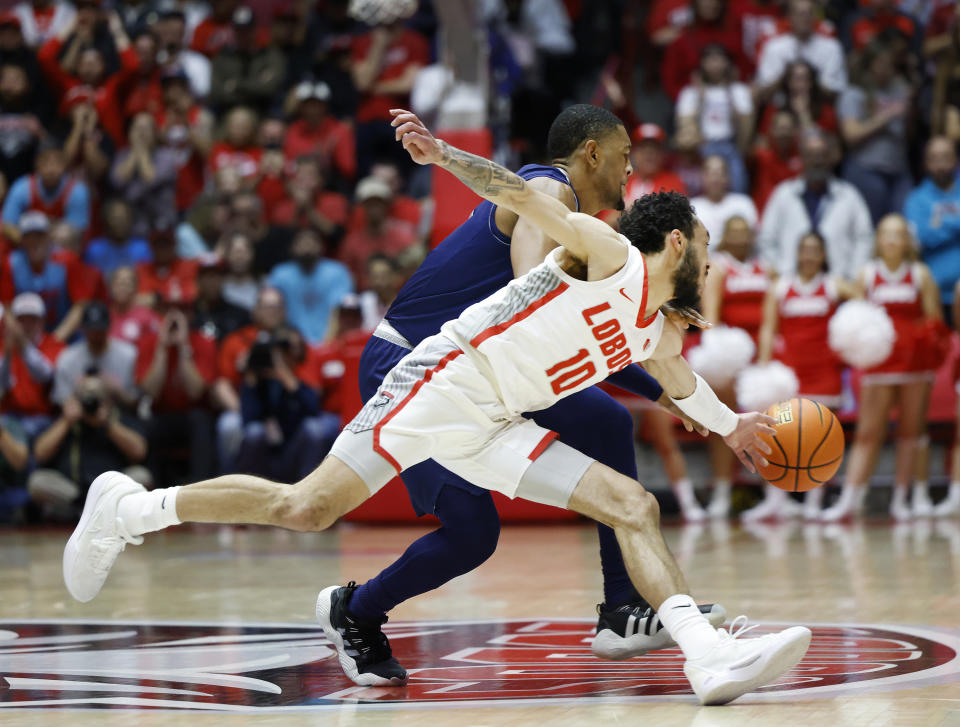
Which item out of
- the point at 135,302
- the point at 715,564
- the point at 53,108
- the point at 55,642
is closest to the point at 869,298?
the point at 715,564

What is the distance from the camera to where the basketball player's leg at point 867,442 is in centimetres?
1022

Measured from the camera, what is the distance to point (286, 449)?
34.8 ft

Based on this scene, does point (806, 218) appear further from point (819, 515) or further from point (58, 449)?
point (58, 449)

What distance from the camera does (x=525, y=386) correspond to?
4160 millimetres

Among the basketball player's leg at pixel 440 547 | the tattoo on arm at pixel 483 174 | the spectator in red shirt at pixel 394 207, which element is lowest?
the basketball player's leg at pixel 440 547

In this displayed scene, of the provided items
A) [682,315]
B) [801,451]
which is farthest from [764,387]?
[682,315]

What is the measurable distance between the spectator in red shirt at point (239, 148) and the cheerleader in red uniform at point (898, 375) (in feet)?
19.2

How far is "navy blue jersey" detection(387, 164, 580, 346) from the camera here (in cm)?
464

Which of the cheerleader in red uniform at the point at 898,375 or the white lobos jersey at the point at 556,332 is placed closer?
the white lobos jersey at the point at 556,332

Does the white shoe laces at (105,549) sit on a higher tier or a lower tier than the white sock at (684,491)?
lower

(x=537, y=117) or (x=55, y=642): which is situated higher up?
(x=537, y=117)

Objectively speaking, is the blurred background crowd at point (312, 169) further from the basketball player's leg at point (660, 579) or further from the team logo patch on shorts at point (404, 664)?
the basketball player's leg at point (660, 579)

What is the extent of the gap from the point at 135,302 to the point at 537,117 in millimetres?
4243

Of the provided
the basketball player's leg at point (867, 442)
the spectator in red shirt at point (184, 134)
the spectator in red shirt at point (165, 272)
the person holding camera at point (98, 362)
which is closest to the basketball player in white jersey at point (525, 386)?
the basketball player's leg at point (867, 442)
